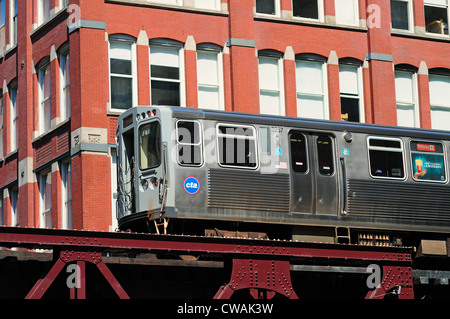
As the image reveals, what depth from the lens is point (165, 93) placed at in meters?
30.4

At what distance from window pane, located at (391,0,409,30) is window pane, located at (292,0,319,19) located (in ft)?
9.27

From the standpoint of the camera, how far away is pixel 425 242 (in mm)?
23578

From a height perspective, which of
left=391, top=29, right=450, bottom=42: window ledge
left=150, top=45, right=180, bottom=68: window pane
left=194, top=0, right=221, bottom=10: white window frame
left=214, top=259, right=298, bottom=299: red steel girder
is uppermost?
left=194, top=0, right=221, bottom=10: white window frame

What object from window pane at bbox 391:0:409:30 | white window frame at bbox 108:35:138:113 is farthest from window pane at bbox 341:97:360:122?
white window frame at bbox 108:35:138:113

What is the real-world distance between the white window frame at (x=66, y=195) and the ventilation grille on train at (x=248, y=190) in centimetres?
926

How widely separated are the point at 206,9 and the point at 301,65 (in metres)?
3.36

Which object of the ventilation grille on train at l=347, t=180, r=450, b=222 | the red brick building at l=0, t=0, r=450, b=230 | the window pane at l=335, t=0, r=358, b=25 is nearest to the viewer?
the ventilation grille on train at l=347, t=180, r=450, b=222

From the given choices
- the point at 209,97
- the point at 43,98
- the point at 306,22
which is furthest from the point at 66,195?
the point at 306,22

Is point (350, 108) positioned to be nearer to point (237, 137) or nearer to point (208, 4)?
point (208, 4)

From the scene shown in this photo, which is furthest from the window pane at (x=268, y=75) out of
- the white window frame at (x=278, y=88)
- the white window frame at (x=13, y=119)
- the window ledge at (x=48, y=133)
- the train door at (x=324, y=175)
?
the train door at (x=324, y=175)

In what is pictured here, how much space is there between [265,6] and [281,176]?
11437 millimetres

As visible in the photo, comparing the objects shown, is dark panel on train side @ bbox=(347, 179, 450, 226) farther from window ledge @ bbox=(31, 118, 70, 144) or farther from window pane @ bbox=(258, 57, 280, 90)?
window ledge @ bbox=(31, 118, 70, 144)

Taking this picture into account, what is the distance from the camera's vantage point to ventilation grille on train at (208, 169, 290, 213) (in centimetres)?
2136
